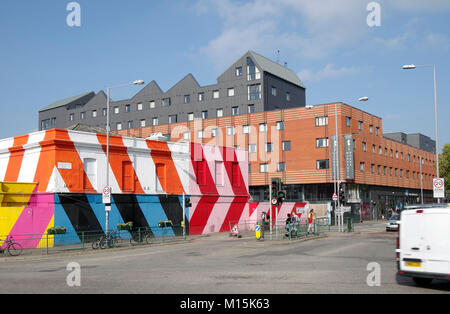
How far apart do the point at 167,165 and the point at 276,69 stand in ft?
141

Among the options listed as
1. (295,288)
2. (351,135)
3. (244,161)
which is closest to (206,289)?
(295,288)

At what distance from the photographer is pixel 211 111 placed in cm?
7638

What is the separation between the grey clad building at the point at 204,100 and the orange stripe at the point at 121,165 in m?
38.8

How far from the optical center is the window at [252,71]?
71.8 m

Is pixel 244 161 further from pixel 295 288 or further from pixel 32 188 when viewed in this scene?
pixel 295 288

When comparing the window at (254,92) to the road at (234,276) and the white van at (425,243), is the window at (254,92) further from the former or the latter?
the white van at (425,243)

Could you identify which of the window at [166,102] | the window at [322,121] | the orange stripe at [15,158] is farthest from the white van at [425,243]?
the window at [166,102]

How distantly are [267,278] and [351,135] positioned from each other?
47.2 metres

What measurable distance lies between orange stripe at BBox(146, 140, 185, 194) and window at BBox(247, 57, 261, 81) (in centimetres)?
Answer: 3680

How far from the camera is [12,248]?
24.7 metres

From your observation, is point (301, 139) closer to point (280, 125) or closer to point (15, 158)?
point (280, 125)

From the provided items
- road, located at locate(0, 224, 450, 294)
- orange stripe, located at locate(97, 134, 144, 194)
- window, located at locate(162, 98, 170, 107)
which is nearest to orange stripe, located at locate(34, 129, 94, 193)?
orange stripe, located at locate(97, 134, 144, 194)
